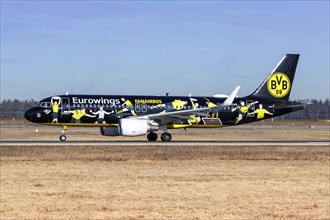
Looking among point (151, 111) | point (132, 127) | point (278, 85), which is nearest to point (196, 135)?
point (278, 85)

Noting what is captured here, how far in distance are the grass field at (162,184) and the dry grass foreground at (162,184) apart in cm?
3

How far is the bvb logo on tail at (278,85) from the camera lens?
55.7m

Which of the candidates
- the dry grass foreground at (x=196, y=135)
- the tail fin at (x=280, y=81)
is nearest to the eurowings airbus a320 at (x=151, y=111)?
the tail fin at (x=280, y=81)

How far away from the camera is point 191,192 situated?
71.6 ft

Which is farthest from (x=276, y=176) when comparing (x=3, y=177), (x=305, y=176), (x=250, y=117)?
(x=250, y=117)

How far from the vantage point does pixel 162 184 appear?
23.7 m

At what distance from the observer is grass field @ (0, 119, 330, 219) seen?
17953mm

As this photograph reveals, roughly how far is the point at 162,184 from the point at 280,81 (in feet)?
114

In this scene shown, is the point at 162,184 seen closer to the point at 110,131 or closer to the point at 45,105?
the point at 110,131

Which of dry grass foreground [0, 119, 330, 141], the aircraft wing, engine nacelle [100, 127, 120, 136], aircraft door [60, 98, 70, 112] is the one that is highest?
aircraft door [60, 98, 70, 112]

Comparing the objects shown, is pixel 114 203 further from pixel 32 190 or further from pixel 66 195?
pixel 32 190

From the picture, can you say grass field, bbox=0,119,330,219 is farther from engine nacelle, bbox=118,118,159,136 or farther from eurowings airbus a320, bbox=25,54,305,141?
eurowings airbus a320, bbox=25,54,305,141

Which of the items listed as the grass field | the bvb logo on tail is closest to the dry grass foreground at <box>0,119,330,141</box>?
the bvb logo on tail

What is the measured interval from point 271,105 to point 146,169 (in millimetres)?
28200
